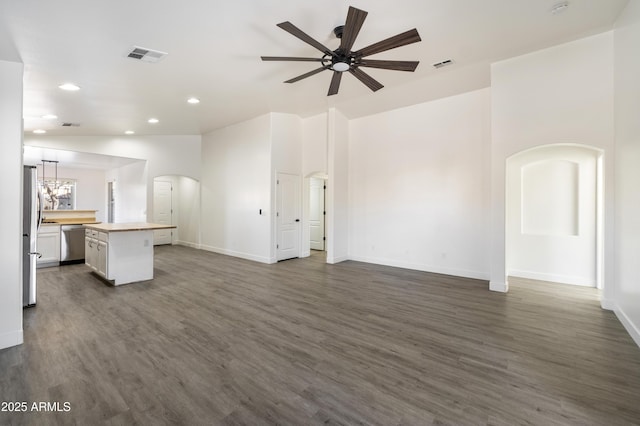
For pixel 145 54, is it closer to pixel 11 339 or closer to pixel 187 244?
pixel 11 339

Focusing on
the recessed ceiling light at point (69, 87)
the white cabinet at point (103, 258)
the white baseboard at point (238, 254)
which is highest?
the recessed ceiling light at point (69, 87)

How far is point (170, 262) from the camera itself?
6672 mm

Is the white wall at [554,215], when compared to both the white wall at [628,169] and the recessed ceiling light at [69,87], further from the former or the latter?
the recessed ceiling light at [69,87]

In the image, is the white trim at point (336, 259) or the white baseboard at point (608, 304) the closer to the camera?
the white baseboard at point (608, 304)

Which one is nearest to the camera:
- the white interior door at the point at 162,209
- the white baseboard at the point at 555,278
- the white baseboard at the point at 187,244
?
the white baseboard at the point at 555,278

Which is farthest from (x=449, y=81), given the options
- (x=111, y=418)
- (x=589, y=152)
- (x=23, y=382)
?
(x=23, y=382)

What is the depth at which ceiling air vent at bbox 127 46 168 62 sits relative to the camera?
3.58 metres

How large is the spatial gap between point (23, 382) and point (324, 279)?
383cm

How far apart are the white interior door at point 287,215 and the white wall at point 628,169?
18.4 ft

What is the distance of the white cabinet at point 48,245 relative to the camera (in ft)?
19.7

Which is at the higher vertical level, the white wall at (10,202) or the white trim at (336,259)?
the white wall at (10,202)

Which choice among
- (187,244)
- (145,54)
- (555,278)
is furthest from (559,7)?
(187,244)

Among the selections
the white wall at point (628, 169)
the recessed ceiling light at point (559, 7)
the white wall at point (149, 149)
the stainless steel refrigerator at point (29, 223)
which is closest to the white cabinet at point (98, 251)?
the stainless steel refrigerator at point (29, 223)

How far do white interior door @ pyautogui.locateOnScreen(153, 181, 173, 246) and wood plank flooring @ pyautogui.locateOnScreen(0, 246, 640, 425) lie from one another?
5119 millimetres
